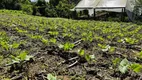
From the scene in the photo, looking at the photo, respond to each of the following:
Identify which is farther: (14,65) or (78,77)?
(14,65)

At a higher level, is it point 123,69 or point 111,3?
point 123,69

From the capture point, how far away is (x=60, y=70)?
272 cm

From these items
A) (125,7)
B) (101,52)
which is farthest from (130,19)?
(101,52)

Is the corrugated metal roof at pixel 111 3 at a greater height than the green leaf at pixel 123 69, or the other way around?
Answer: the green leaf at pixel 123 69

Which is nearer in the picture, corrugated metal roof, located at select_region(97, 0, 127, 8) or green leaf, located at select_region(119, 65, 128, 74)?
green leaf, located at select_region(119, 65, 128, 74)

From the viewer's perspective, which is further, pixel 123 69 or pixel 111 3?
pixel 111 3

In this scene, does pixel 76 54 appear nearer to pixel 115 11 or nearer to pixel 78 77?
pixel 78 77

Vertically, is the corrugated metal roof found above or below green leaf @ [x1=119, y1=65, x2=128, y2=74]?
below

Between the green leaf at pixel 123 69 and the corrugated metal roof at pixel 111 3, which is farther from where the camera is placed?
the corrugated metal roof at pixel 111 3

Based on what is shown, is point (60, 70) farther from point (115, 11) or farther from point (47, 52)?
point (115, 11)

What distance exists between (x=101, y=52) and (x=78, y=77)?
1446 millimetres

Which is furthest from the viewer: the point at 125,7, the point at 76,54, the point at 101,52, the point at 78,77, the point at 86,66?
the point at 125,7

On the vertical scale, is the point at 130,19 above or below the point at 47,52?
below

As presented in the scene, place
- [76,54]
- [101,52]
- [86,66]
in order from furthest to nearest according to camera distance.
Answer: [101,52] → [76,54] → [86,66]
